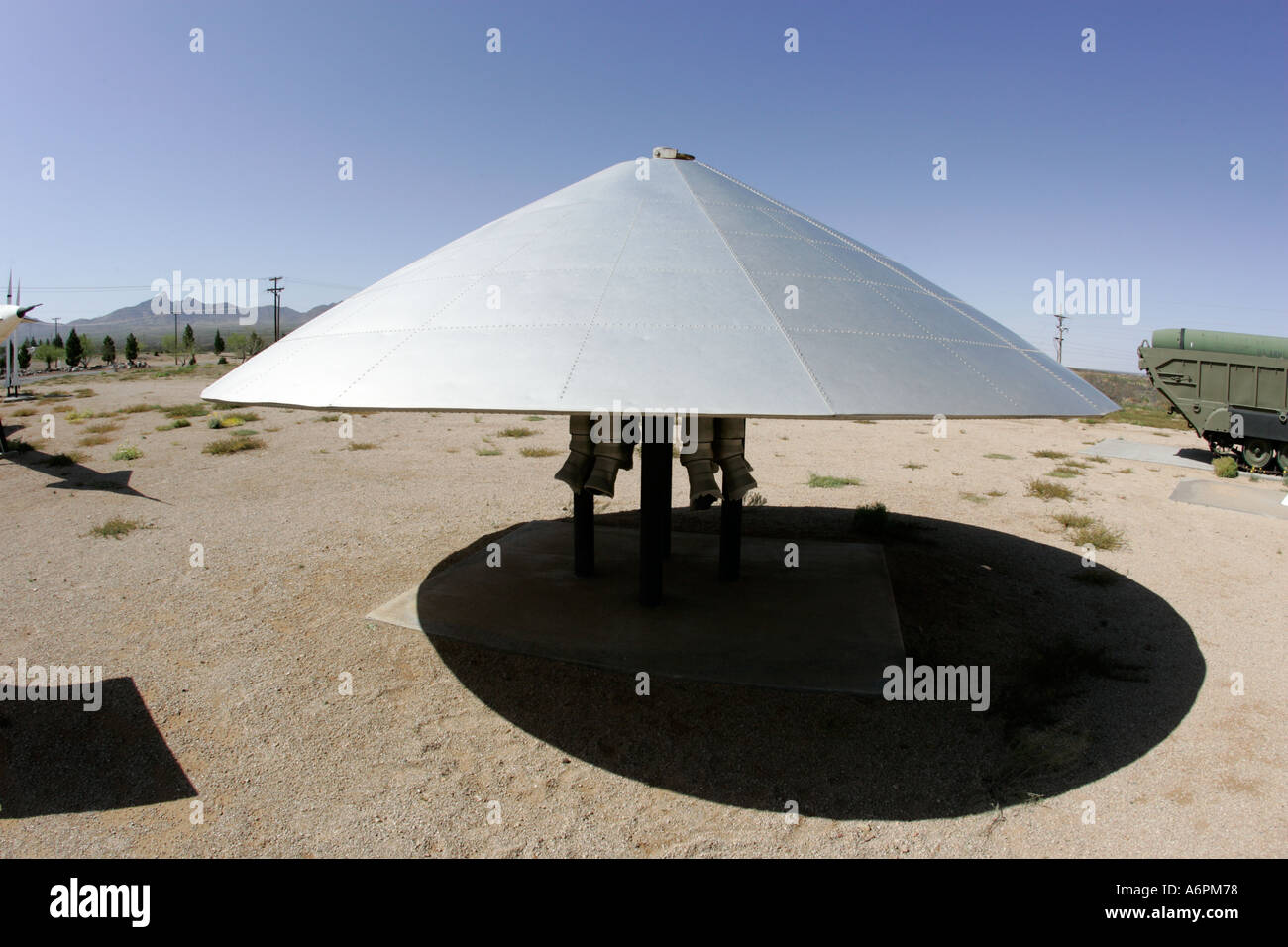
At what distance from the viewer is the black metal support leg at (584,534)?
30.0 ft

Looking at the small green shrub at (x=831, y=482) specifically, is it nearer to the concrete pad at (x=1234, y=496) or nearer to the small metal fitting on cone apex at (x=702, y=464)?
the concrete pad at (x=1234, y=496)

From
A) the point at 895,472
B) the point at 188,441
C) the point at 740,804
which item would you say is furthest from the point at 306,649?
the point at 188,441

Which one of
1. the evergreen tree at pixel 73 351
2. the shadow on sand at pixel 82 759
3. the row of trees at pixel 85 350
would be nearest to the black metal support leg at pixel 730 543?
the shadow on sand at pixel 82 759

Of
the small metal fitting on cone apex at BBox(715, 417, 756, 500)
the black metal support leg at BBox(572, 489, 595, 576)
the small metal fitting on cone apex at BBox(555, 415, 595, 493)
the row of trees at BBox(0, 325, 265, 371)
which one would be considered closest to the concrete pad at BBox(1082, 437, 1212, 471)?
the small metal fitting on cone apex at BBox(715, 417, 756, 500)

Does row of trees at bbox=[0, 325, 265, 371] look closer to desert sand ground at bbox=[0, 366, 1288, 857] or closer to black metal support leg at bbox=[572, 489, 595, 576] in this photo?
desert sand ground at bbox=[0, 366, 1288, 857]

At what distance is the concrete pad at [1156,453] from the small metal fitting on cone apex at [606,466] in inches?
871

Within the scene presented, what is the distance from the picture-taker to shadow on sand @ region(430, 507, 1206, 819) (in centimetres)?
528

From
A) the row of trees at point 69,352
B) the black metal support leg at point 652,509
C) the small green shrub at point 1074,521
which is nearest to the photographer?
the black metal support leg at point 652,509

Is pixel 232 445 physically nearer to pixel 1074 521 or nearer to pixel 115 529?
pixel 115 529

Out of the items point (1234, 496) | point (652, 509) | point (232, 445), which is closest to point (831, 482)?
point (1234, 496)

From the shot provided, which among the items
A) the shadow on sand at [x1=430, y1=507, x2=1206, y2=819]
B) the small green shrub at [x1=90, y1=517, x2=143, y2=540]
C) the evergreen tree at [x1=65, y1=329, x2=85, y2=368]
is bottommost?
the shadow on sand at [x1=430, y1=507, x2=1206, y2=819]

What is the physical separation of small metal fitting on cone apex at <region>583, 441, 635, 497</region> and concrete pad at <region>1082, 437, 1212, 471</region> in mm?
22122
